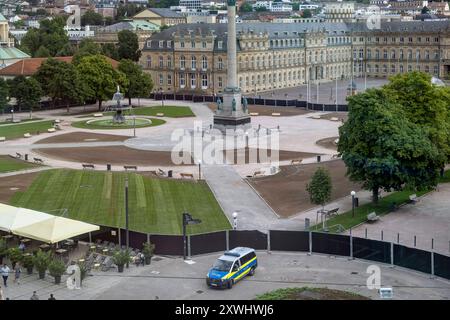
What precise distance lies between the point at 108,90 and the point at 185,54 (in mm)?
32711

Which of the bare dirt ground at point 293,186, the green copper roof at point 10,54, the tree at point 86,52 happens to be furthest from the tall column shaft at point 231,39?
the green copper roof at point 10,54

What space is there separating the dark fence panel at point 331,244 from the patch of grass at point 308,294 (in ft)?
21.7

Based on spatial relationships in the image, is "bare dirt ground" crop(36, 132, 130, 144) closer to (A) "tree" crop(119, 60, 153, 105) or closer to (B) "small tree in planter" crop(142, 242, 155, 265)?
(A) "tree" crop(119, 60, 153, 105)

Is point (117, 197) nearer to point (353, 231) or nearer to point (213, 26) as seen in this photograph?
point (353, 231)

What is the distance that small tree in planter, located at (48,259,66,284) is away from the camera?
128ft

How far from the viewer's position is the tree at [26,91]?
111938 millimetres

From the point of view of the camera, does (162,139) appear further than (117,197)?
Yes

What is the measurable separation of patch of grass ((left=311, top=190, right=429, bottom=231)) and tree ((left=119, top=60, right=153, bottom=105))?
69355 millimetres

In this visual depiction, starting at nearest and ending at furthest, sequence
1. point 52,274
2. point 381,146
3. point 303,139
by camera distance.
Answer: point 52,274 → point 381,146 → point 303,139

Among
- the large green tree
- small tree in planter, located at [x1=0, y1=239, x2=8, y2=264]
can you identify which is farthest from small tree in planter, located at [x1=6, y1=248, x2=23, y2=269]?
the large green tree

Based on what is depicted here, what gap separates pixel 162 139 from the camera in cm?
8956

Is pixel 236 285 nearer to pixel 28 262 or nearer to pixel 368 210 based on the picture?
pixel 28 262

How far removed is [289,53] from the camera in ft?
499
